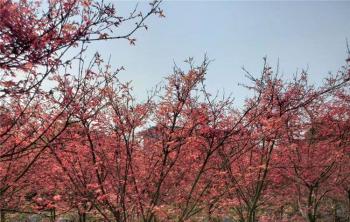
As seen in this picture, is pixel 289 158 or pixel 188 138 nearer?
pixel 188 138

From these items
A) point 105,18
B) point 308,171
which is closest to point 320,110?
point 308,171

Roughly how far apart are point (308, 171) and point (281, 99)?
4.87 m

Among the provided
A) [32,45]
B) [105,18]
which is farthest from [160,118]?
[32,45]

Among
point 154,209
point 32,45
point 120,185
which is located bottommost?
point 154,209

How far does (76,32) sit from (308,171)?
38.1 feet

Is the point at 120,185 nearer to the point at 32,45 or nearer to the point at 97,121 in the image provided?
the point at 97,121

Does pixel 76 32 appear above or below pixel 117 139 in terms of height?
above

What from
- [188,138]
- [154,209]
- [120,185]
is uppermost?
[188,138]

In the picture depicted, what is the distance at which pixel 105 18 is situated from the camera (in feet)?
14.8

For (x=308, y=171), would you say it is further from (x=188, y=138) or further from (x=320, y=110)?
(x=188, y=138)

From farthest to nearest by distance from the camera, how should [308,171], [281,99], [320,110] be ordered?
[320,110] → [308,171] → [281,99]

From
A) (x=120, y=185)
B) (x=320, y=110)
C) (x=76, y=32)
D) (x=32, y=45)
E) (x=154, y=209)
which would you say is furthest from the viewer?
(x=320, y=110)

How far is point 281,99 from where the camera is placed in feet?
32.6

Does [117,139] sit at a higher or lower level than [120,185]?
higher
